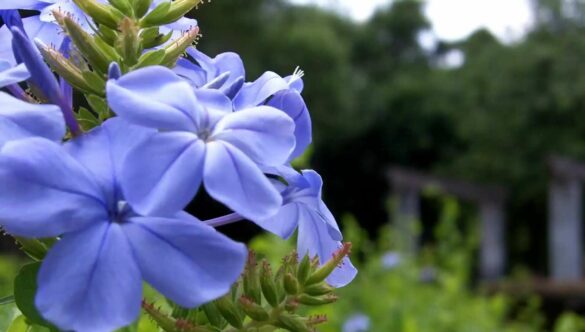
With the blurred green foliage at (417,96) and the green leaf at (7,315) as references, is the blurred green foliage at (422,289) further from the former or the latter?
the blurred green foliage at (417,96)

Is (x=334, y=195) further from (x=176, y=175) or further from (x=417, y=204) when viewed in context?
(x=176, y=175)

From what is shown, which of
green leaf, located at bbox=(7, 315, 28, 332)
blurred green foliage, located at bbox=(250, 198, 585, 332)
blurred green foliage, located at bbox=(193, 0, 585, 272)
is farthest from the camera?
blurred green foliage, located at bbox=(193, 0, 585, 272)

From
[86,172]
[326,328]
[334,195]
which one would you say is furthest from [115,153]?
[334,195]

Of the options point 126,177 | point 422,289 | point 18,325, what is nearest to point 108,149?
point 126,177

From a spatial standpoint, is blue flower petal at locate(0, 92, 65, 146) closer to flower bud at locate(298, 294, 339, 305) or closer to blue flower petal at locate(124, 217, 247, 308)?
blue flower petal at locate(124, 217, 247, 308)

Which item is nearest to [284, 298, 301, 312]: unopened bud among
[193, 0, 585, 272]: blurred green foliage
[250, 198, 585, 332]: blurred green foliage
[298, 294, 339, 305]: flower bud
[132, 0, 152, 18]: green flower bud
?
[298, 294, 339, 305]: flower bud

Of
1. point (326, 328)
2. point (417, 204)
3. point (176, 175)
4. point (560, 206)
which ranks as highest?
point (560, 206)
